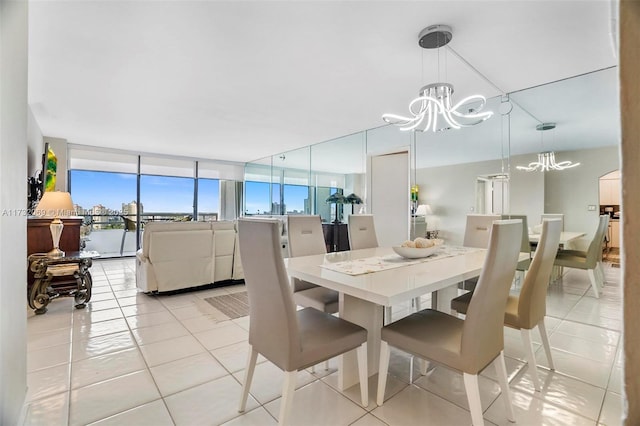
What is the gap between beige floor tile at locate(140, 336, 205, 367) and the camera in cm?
222

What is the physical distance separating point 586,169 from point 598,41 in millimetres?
1365

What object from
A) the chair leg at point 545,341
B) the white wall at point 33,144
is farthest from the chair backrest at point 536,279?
the white wall at point 33,144

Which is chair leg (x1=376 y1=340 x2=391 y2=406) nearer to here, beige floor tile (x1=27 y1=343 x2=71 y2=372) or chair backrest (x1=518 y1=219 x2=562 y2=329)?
chair backrest (x1=518 y1=219 x2=562 y2=329)

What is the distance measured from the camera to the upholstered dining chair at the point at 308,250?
7.26 feet

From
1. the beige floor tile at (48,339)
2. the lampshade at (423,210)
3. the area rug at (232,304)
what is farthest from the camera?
the lampshade at (423,210)

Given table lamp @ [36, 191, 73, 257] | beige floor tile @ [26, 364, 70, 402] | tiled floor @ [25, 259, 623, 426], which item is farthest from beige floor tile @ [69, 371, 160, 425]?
table lamp @ [36, 191, 73, 257]

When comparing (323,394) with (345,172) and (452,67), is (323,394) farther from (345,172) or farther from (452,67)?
(345,172)

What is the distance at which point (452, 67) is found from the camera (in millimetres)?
2869

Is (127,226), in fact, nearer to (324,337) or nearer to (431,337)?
(324,337)

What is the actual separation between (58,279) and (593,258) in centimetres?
586

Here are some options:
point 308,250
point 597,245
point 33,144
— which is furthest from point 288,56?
point 33,144

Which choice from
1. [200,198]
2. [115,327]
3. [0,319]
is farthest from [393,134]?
[200,198]

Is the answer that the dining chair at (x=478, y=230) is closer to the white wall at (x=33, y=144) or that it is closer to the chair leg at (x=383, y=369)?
the chair leg at (x=383, y=369)

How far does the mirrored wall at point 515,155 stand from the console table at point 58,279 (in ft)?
13.2
